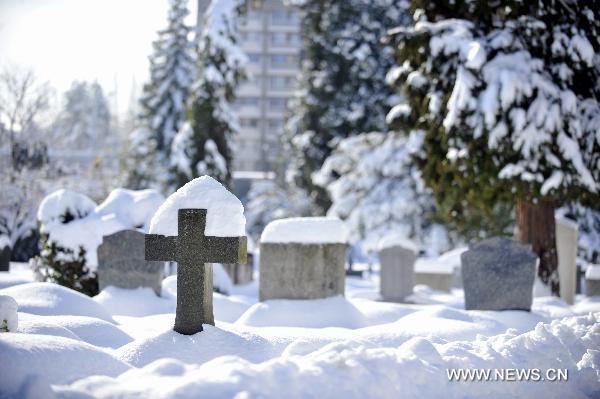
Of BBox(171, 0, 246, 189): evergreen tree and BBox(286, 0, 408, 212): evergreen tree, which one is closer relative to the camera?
BBox(171, 0, 246, 189): evergreen tree

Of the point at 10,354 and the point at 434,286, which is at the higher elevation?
the point at 10,354

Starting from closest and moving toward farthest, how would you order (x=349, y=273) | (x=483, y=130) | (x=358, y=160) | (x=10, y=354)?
(x=10, y=354), (x=483, y=130), (x=358, y=160), (x=349, y=273)

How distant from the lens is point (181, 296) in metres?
6.13

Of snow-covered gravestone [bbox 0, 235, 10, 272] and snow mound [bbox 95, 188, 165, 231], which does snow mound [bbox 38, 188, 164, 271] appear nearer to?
snow mound [bbox 95, 188, 165, 231]

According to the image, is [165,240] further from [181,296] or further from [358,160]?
[358,160]

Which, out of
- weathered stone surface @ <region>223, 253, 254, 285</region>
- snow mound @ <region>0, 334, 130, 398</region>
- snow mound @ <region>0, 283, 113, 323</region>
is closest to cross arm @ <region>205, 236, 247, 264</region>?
snow mound @ <region>0, 334, 130, 398</region>

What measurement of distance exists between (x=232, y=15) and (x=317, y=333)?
62.2 ft

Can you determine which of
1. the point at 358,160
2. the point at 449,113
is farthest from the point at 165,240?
the point at 358,160

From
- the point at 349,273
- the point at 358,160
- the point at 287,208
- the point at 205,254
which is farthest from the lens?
the point at 287,208

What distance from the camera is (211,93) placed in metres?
24.0

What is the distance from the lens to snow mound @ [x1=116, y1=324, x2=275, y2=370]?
5.67 meters

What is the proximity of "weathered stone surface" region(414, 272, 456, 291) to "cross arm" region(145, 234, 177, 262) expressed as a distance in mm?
13282

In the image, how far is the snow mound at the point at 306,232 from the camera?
9859mm

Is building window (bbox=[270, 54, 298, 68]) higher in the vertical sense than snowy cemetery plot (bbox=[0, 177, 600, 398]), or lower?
higher
